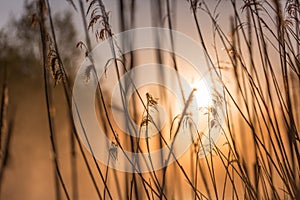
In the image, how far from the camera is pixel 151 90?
64.6 inches

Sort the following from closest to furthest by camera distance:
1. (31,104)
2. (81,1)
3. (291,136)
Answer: (291,136) < (81,1) < (31,104)

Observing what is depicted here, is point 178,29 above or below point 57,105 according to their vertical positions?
below

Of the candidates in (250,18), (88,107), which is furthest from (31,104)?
(250,18)

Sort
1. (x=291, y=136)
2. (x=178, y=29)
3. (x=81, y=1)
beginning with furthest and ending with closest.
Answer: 1. (x=178, y=29)
2. (x=81, y=1)
3. (x=291, y=136)

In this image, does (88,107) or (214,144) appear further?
(88,107)

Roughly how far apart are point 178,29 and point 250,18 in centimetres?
27

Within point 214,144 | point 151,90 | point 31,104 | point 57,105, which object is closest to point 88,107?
point 151,90

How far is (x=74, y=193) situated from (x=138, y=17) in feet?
2.14

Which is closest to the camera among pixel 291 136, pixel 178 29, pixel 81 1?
pixel 291 136

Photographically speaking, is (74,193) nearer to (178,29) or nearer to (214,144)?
(214,144)

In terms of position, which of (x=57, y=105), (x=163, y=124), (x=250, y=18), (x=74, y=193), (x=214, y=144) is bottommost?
(x=74, y=193)

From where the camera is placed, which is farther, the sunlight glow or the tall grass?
the sunlight glow

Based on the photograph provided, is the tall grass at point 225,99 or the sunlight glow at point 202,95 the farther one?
the sunlight glow at point 202,95

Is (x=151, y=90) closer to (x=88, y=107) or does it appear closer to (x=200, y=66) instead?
(x=200, y=66)
